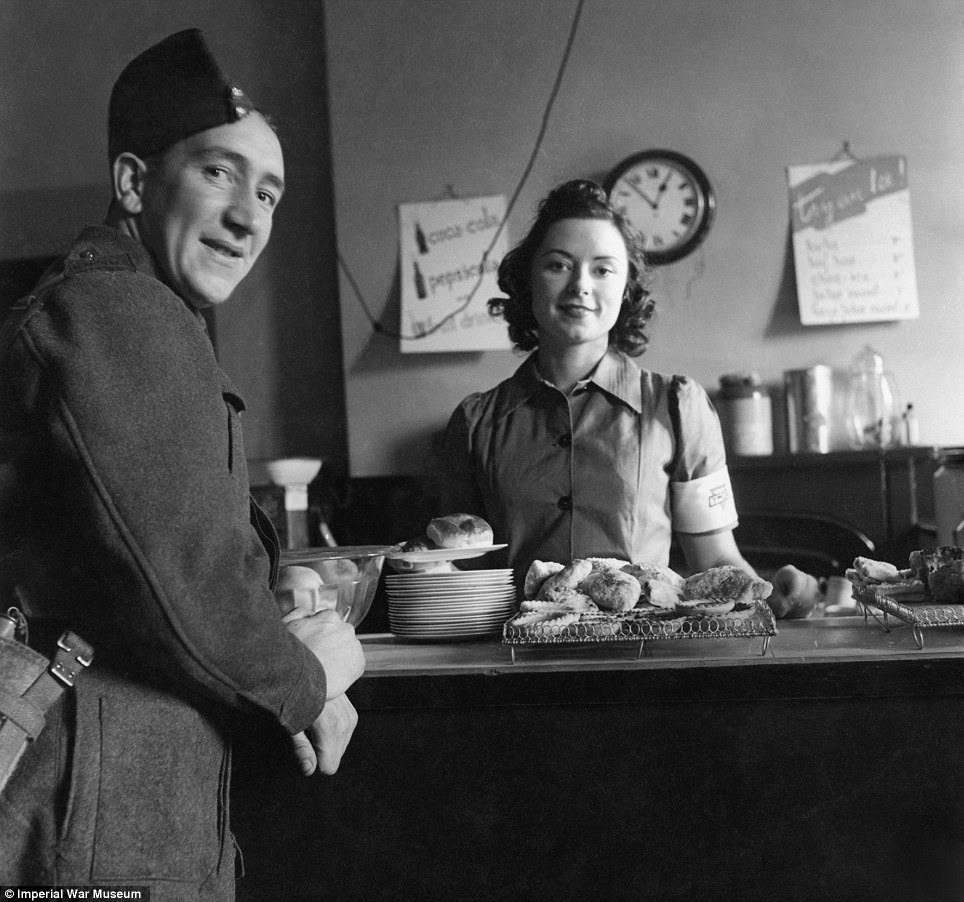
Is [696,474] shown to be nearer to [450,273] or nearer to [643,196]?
[643,196]

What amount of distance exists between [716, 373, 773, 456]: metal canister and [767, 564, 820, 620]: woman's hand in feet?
5.52

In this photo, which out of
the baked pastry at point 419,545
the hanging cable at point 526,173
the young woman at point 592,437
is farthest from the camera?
the hanging cable at point 526,173

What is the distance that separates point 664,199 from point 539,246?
5.54ft

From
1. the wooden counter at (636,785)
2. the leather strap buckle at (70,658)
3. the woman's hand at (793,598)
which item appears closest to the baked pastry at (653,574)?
the wooden counter at (636,785)

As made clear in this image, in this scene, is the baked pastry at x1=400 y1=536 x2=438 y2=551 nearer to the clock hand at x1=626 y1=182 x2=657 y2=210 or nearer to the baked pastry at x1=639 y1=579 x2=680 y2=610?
the baked pastry at x1=639 y1=579 x2=680 y2=610

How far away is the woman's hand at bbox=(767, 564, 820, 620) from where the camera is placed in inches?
64.2

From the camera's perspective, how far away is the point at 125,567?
2.66 ft

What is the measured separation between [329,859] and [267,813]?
87 millimetres

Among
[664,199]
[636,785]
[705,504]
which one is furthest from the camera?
[664,199]

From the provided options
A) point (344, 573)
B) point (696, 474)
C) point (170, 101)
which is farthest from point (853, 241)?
point (170, 101)

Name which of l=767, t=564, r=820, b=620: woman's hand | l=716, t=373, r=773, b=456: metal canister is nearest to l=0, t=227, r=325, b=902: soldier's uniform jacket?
l=767, t=564, r=820, b=620: woman's hand

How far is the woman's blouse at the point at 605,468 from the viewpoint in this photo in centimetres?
192

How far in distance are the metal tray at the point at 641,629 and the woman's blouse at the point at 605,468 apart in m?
0.71

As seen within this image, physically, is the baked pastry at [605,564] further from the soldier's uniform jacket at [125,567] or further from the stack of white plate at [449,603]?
the soldier's uniform jacket at [125,567]
